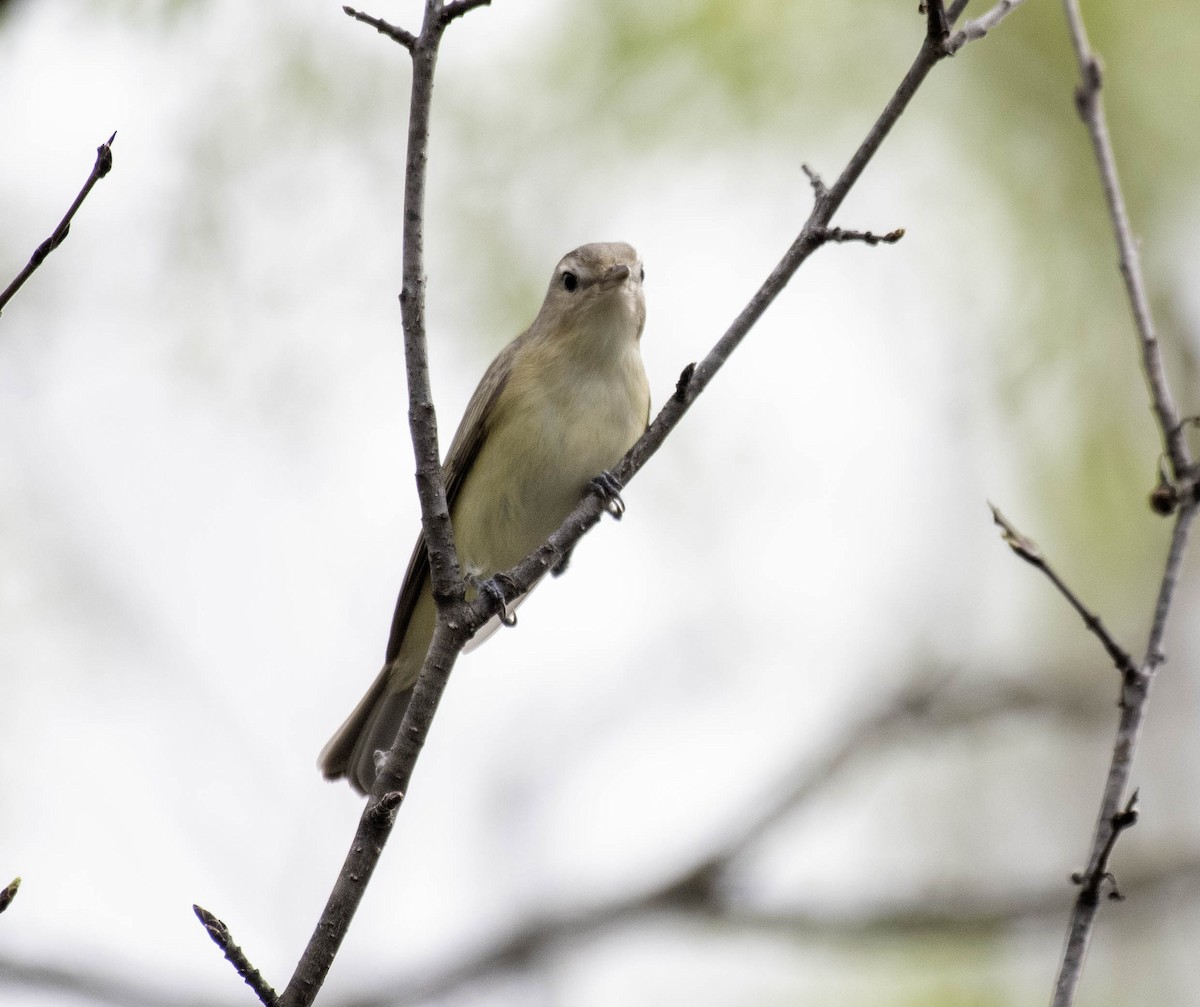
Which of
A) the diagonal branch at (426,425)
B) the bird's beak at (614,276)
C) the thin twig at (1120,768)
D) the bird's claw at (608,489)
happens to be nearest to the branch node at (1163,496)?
the thin twig at (1120,768)

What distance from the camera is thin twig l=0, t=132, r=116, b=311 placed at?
2.90 m

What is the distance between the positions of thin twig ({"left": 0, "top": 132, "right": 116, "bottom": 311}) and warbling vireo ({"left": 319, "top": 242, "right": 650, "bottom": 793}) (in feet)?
9.62

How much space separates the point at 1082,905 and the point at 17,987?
5.31 metres

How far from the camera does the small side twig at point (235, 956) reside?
3.21 metres

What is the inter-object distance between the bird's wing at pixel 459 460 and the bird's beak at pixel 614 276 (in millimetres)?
663

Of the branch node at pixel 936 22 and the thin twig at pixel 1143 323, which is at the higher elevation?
the branch node at pixel 936 22

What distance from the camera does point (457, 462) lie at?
6.47m

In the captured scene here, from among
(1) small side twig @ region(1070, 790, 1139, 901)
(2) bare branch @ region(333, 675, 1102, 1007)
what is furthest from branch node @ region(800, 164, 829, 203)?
(2) bare branch @ region(333, 675, 1102, 1007)

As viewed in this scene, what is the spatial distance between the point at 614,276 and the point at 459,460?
1.14 meters

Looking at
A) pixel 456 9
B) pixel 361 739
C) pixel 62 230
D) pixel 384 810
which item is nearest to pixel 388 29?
pixel 456 9

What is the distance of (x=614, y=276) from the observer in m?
6.20

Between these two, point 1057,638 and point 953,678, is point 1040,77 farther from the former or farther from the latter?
point 953,678

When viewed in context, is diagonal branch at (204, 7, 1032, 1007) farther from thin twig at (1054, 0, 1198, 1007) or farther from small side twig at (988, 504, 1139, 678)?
small side twig at (988, 504, 1139, 678)

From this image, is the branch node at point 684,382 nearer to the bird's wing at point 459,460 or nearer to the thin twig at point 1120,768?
the thin twig at point 1120,768
